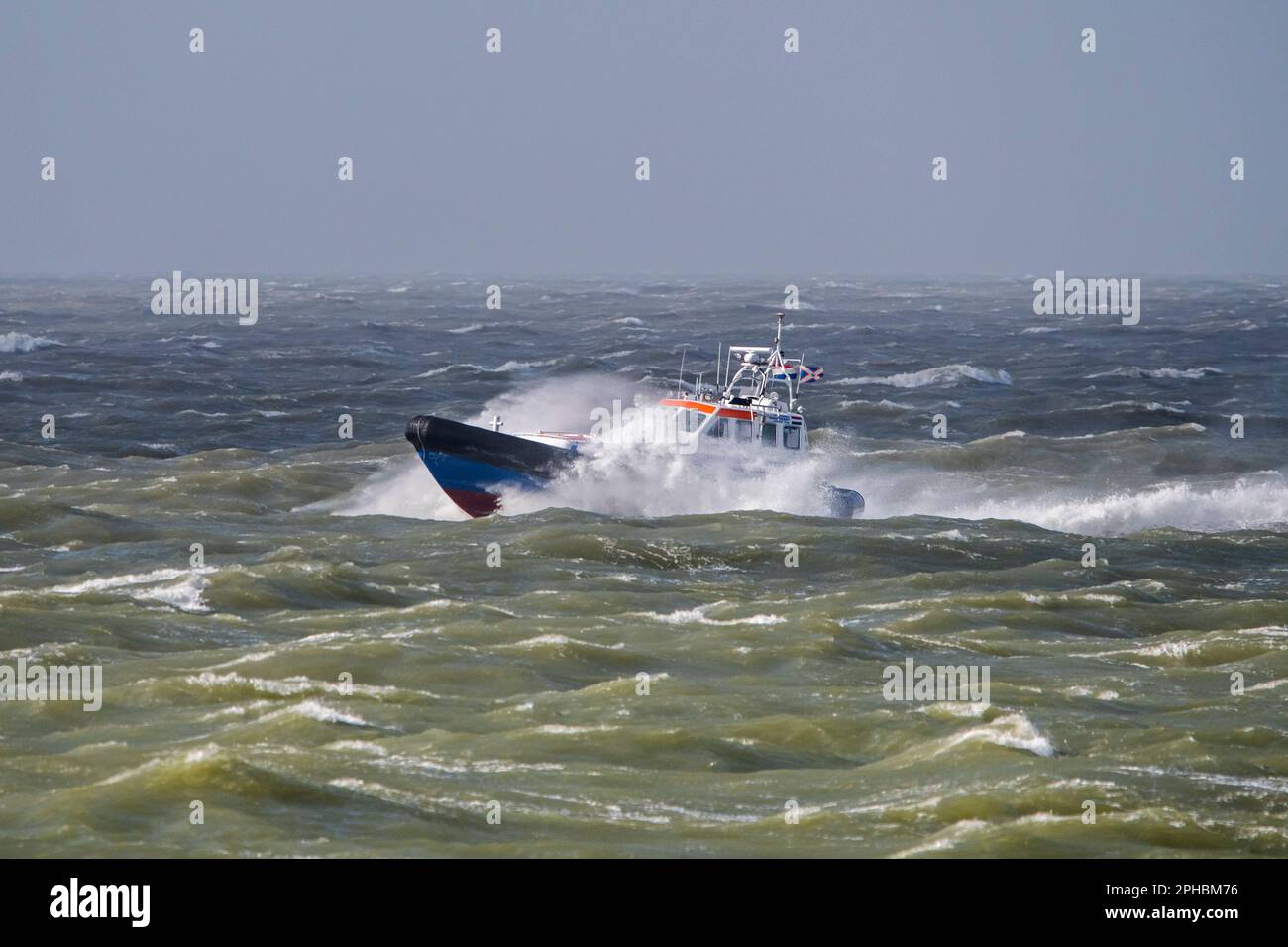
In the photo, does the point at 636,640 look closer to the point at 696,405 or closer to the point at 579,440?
the point at 579,440

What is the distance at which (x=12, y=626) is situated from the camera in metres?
22.7

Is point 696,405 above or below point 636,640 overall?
above

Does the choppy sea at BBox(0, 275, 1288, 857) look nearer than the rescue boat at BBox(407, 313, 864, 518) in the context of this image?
Yes
